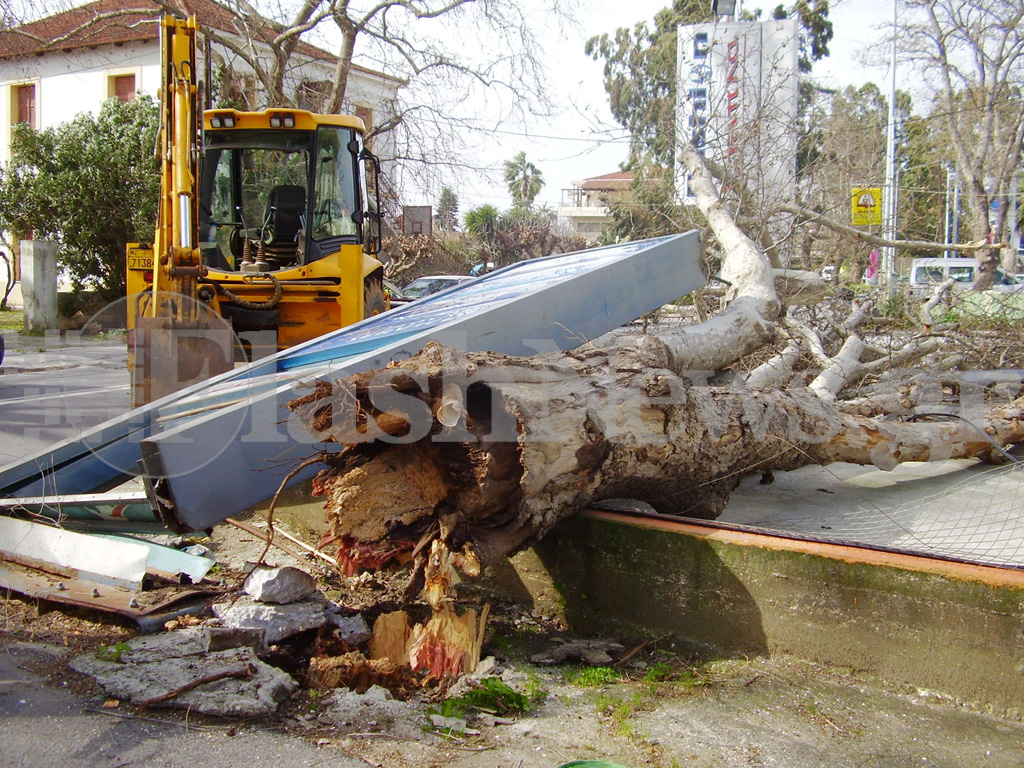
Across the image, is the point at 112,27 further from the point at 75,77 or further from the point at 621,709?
the point at 621,709

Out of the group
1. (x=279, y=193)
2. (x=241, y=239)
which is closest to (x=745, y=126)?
(x=279, y=193)

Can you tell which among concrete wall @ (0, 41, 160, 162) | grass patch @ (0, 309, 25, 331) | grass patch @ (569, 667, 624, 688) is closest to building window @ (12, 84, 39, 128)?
concrete wall @ (0, 41, 160, 162)

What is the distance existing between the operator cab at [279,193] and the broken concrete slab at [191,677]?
14.3ft

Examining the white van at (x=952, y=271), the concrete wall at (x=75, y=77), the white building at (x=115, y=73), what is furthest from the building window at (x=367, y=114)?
the white van at (x=952, y=271)

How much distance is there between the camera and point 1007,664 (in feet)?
9.37

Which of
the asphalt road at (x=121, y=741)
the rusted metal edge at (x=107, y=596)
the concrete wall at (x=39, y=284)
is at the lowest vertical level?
the asphalt road at (x=121, y=741)

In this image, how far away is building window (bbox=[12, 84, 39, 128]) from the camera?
2345 cm

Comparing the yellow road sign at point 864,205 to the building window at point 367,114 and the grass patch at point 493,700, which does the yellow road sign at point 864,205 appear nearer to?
the grass patch at point 493,700

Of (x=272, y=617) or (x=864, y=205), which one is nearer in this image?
(x=272, y=617)

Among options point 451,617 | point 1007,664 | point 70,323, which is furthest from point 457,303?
point 70,323

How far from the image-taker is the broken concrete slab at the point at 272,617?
3.24m

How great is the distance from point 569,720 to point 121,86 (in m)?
23.8

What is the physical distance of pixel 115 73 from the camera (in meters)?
21.7

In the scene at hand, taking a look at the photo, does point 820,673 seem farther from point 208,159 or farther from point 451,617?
point 208,159
